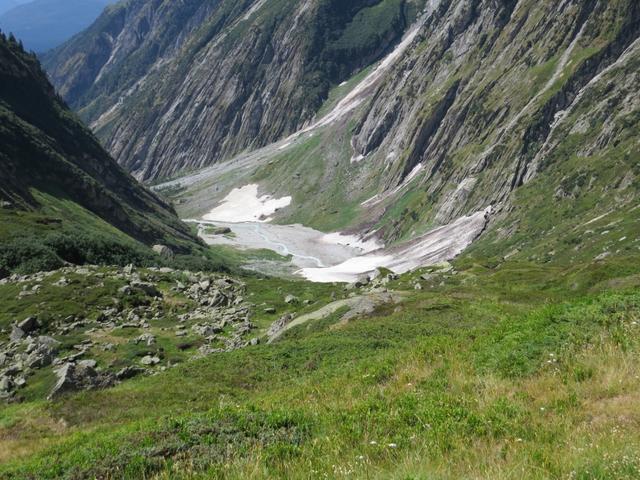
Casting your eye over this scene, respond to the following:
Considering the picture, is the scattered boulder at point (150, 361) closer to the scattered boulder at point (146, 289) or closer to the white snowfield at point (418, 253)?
the scattered boulder at point (146, 289)

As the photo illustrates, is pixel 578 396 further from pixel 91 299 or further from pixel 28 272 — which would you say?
pixel 28 272

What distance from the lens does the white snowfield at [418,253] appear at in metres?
130

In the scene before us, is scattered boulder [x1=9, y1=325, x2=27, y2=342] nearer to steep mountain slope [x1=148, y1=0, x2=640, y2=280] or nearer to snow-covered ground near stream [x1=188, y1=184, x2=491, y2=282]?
steep mountain slope [x1=148, y1=0, x2=640, y2=280]

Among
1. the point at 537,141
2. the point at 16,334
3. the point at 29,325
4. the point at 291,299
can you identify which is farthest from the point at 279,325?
the point at 537,141

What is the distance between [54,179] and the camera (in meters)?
111

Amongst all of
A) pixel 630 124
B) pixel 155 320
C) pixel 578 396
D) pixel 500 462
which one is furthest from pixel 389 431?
pixel 630 124

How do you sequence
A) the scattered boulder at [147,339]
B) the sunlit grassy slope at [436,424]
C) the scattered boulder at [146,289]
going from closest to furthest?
the sunlit grassy slope at [436,424] < the scattered boulder at [147,339] < the scattered boulder at [146,289]

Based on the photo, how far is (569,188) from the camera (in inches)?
4493

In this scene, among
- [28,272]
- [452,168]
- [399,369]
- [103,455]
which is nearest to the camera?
[103,455]

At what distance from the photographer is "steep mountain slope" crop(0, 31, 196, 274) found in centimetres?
8650

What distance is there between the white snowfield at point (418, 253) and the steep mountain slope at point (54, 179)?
3901 centimetres

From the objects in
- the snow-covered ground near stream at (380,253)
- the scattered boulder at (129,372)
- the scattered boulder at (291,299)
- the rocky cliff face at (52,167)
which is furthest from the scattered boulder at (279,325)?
the snow-covered ground near stream at (380,253)

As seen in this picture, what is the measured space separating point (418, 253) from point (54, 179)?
279 feet

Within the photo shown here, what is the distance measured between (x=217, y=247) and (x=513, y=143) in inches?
3948
